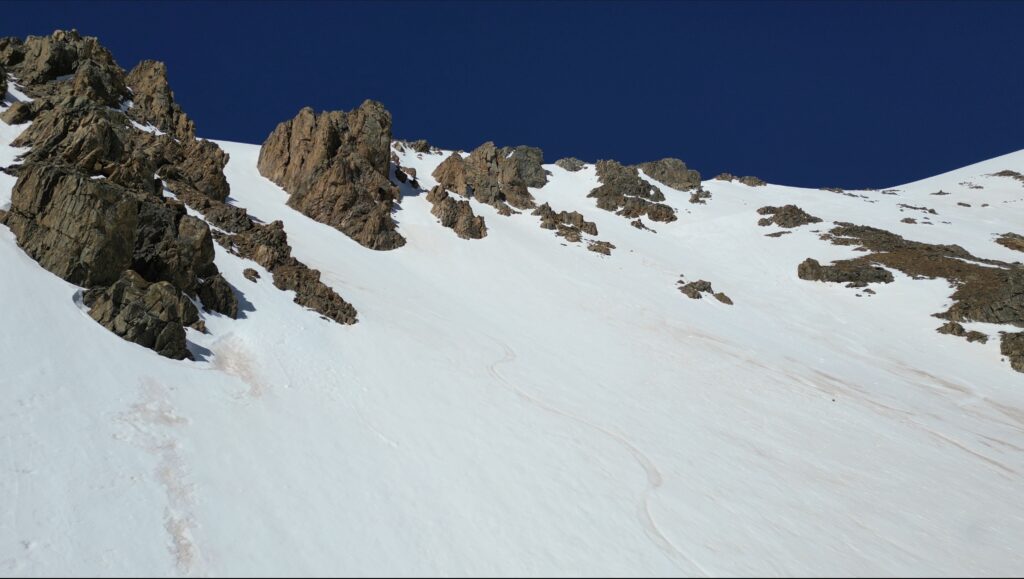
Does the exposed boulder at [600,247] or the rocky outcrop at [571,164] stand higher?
the rocky outcrop at [571,164]

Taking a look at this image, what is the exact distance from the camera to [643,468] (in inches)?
590

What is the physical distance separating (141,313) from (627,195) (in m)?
68.2

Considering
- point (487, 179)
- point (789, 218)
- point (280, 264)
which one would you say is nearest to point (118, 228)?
point (280, 264)

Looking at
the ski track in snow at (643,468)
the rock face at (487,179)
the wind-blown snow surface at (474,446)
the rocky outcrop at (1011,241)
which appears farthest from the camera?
the rock face at (487,179)

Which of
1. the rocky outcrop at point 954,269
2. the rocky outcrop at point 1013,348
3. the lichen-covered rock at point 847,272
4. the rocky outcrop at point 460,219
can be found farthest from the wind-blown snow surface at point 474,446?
the lichen-covered rock at point 847,272

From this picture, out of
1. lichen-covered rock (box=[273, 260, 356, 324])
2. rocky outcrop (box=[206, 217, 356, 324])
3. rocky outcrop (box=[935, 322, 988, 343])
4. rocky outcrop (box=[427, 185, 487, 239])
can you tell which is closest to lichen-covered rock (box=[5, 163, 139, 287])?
rocky outcrop (box=[206, 217, 356, 324])

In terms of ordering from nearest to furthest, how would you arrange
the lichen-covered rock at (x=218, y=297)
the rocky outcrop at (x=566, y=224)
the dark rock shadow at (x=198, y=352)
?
the dark rock shadow at (x=198, y=352) → the lichen-covered rock at (x=218, y=297) → the rocky outcrop at (x=566, y=224)

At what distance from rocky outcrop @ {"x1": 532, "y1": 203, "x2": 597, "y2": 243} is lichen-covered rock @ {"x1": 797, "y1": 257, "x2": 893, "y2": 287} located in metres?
20.4

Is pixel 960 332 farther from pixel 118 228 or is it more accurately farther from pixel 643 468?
pixel 118 228

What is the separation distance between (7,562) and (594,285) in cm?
3590

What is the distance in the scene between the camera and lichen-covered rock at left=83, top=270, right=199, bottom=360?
14195 mm

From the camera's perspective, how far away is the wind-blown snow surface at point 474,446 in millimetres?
9352

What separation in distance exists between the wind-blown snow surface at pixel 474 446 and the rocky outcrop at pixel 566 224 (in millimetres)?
22109

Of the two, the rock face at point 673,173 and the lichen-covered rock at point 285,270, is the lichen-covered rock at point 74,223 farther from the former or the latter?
the rock face at point 673,173
